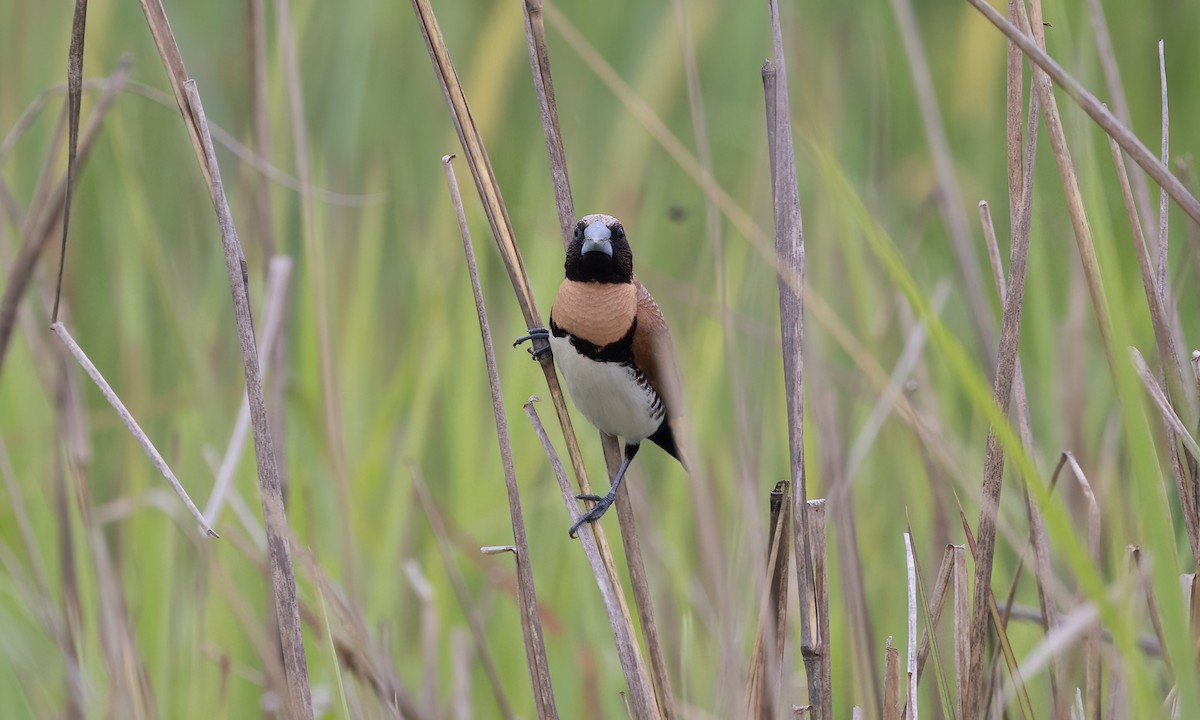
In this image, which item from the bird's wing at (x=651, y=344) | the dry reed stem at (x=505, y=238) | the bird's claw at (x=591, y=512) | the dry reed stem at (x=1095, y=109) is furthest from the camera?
the bird's wing at (x=651, y=344)

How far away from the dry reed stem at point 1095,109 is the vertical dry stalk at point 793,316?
0.30 meters

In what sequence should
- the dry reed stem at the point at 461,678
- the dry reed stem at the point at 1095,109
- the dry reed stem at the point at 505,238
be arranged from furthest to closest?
the dry reed stem at the point at 461,678 → the dry reed stem at the point at 505,238 → the dry reed stem at the point at 1095,109

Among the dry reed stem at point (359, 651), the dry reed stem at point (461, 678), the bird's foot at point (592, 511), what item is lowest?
the dry reed stem at point (461, 678)

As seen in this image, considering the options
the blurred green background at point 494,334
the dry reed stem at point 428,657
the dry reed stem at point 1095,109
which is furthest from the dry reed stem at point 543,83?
the dry reed stem at point 428,657

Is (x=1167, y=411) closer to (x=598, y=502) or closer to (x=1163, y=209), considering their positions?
(x=1163, y=209)

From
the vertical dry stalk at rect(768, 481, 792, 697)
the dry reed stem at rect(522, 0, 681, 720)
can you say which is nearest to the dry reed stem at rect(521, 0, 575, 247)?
the dry reed stem at rect(522, 0, 681, 720)

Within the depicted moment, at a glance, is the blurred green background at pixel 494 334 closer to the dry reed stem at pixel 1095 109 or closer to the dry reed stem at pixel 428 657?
the dry reed stem at pixel 428 657

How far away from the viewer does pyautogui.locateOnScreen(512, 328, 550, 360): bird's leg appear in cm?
212

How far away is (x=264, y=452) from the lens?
1579 mm

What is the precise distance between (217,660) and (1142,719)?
1.70m

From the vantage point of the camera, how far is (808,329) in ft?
6.09

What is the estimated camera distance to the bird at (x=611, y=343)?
7.61 feet

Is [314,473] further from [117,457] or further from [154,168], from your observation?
[154,168]

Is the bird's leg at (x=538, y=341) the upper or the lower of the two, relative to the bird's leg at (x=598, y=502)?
upper
